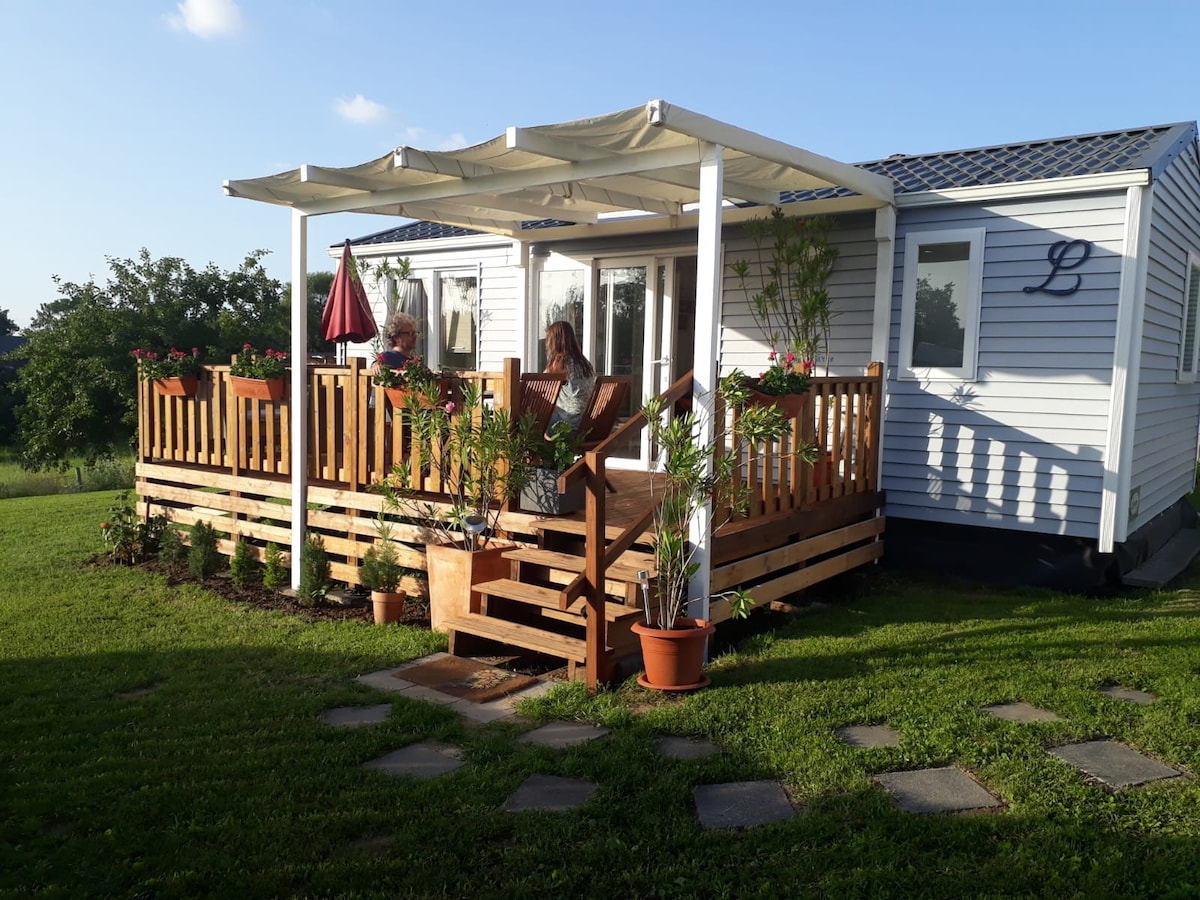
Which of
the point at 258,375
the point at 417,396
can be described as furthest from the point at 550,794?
the point at 258,375

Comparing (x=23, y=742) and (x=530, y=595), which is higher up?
(x=530, y=595)

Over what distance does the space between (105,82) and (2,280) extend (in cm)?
3458

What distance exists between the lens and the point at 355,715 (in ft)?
13.7

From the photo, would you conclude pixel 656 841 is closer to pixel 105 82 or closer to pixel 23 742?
pixel 23 742

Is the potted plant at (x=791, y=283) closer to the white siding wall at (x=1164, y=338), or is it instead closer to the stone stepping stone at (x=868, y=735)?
the white siding wall at (x=1164, y=338)

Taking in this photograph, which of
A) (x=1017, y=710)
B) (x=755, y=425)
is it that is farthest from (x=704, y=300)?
(x=1017, y=710)

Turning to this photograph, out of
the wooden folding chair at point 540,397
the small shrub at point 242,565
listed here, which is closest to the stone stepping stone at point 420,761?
the wooden folding chair at point 540,397

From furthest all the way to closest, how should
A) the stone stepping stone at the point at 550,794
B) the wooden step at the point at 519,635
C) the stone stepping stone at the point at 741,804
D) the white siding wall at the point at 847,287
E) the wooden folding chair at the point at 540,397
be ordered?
the white siding wall at the point at 847,287 → the wooden folding chair at the point at 540,397 → the wooden step at the point at 519,635 → the stone stepping stone at the point at 550,794 → the stone stepping stone at the point at 741,804

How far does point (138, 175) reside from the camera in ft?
53.0

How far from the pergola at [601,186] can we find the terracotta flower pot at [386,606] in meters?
1.17

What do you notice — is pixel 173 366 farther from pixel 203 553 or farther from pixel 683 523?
pixel 683 523

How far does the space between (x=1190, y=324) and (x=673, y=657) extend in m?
6.99

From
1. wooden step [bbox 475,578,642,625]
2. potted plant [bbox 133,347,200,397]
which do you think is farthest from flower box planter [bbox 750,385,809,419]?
potted plant [bbox 133,347,200,397]

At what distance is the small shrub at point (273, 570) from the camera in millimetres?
6828
